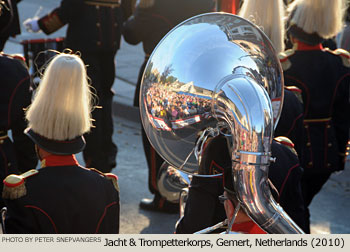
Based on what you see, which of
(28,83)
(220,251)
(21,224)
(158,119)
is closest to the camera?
(220,251)

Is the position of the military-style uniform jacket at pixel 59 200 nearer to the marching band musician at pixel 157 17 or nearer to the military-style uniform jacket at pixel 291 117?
the military-style uniform jacket at pixel 291 117

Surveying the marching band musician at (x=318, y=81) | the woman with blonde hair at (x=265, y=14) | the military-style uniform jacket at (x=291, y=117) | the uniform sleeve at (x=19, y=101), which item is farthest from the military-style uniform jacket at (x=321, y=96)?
the uniform sleeve at (x=19, y=101)

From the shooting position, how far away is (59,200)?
2.63 meters

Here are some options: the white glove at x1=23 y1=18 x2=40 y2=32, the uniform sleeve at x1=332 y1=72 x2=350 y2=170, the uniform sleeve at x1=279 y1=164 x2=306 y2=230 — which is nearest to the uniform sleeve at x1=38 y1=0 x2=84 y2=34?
the white glove at x1=23 y1=18 x2=40 y2=32

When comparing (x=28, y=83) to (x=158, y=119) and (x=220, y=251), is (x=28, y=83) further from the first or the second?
(x=220, y=251)

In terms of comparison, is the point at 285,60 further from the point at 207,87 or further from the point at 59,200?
the point at 207,87

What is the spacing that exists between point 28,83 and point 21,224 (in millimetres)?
1411

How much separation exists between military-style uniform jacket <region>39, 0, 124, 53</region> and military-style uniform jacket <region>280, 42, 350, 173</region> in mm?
2045

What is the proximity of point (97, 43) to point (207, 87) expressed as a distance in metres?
3.96

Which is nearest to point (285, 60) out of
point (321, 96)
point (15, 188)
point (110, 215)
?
point (321, 96)

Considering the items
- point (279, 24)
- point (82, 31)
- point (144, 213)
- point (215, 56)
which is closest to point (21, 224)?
point (215, 56)

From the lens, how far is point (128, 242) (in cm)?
182

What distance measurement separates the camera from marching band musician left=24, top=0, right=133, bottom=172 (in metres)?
5.66

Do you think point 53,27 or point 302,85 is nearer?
point 302,85
